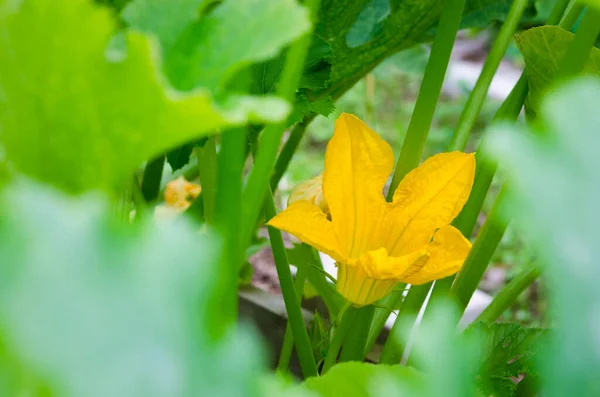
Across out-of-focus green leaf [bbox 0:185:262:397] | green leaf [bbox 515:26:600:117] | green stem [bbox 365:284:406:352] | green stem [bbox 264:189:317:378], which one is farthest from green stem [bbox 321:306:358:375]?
out-of-focus green leaf [bbox 0:185:262:397]

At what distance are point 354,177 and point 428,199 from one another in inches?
2.0

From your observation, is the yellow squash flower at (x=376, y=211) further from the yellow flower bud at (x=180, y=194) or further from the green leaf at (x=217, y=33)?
the yellow flower bud at (x=180, y=194)

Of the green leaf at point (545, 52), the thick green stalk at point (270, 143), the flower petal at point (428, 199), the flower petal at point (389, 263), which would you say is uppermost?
the green leaf at point (545, 52)

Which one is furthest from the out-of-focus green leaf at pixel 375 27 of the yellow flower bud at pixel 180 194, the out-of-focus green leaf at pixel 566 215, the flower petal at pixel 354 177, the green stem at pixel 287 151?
the out-of-focus green leaf at pixel 566 215

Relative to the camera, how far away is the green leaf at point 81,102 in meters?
0.24

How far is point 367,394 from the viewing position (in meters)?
0.31

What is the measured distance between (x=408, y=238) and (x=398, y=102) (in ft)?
7.01

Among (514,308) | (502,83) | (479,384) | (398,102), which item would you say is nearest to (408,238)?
(479,384)

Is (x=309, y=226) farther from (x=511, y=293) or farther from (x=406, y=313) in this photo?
(x=511, y=293)

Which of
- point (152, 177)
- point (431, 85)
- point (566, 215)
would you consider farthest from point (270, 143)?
point (152, 177)

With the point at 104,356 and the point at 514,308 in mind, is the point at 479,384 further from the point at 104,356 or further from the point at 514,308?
the point at 514,308

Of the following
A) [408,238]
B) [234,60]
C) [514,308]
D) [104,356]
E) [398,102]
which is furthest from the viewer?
[398,102]

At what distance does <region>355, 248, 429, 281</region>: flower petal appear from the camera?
42cm

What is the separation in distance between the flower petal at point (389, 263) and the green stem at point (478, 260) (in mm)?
117
